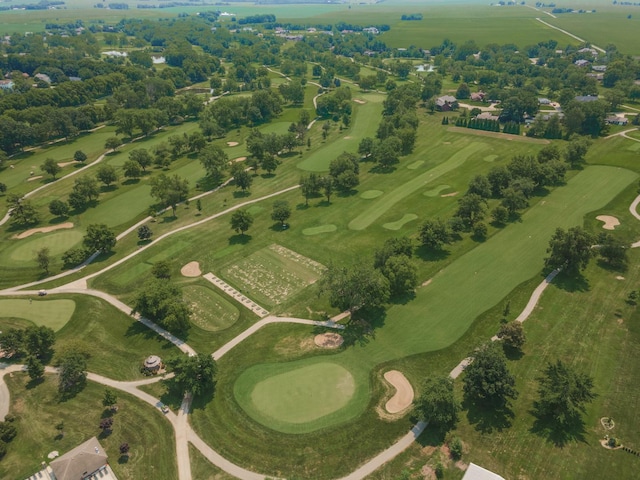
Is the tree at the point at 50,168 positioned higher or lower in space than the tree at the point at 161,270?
higher

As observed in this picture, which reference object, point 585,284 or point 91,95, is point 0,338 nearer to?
point 585,284

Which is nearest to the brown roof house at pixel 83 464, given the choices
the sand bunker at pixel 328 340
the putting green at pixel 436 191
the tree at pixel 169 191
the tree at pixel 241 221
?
the sand bunker at pixel 328 340

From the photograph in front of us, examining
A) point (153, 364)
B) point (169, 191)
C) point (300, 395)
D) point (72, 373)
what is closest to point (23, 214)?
point (169, 191)

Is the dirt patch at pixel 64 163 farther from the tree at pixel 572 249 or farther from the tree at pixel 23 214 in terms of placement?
the tree at pixel 572 249

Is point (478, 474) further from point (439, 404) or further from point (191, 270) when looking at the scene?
Result: point (191, 270)

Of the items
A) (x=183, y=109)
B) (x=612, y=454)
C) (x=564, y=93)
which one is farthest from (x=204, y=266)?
(x=564, y=93)
